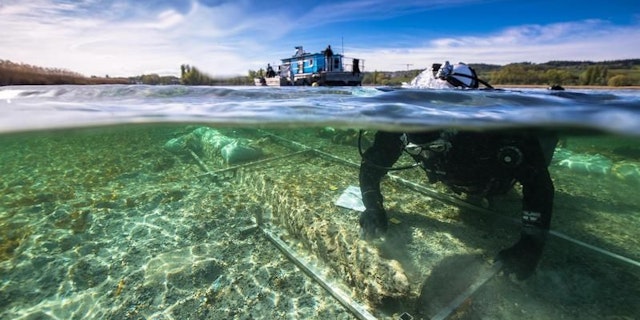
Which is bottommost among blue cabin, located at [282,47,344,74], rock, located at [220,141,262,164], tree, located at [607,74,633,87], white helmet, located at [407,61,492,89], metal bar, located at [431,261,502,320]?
metal bar, located at [431,261,502,320]

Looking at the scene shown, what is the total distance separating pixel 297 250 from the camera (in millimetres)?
5578

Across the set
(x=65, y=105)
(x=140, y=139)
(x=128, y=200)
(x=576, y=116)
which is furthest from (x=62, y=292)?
(x=140, y=139)

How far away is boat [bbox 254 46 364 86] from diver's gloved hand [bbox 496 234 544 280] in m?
35.7

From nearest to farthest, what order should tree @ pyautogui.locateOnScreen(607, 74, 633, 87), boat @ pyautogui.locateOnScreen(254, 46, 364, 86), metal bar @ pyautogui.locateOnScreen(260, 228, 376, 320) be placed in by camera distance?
1. metal bar @ pyautogui.locateOnScreen(260, 228, 376, 320)
2. tree @ pyautogui.locateOnScreen(607, 74, 633, 87)
3. boat @ pyautogui.locateOnScreen(254, 46, 364, 86)

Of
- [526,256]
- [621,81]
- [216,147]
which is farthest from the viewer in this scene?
[621,81]

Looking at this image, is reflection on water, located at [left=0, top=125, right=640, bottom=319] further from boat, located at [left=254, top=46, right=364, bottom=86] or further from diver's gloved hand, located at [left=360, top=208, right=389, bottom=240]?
boat, located at [left=254, top=46, right=364, bottom=86]

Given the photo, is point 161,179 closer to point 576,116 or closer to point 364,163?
point 364,163

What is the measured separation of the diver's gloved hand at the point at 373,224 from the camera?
4.91 m

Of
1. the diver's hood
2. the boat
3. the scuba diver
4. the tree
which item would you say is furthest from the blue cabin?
the scuba diver

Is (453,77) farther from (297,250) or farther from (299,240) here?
(297,250)

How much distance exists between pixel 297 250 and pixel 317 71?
3909 cm

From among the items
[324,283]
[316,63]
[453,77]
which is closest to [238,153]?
[324,283]

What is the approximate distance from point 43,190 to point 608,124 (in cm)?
1419

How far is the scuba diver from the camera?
393 cm
